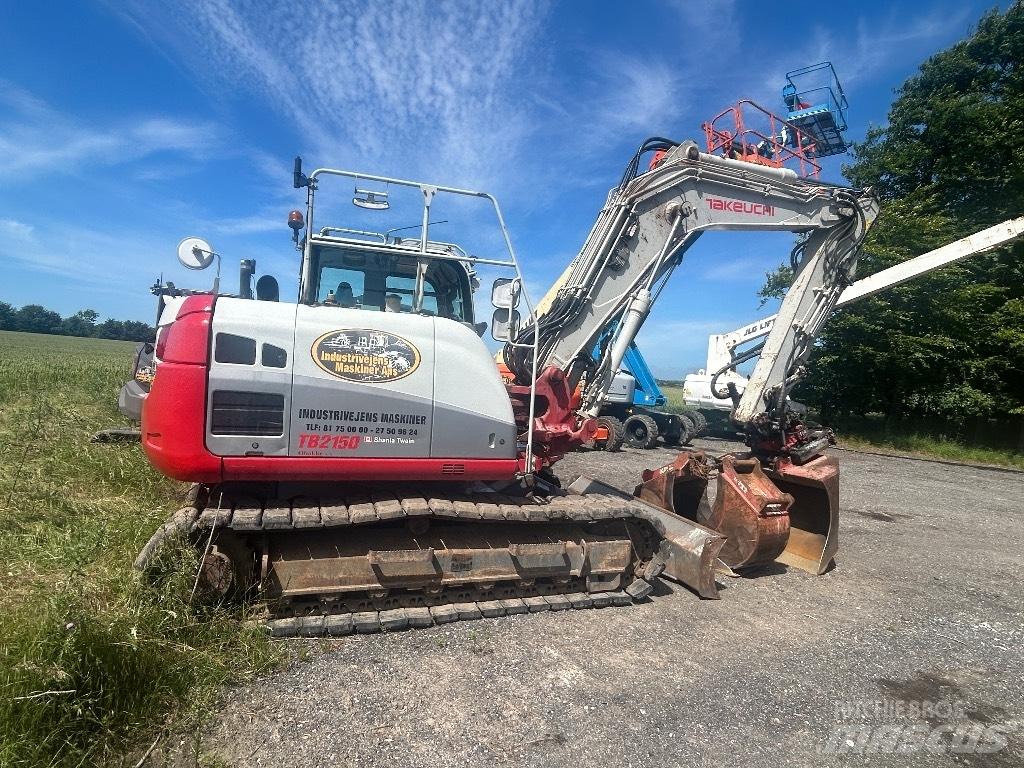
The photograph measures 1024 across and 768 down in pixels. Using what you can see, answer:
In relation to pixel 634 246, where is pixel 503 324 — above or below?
below

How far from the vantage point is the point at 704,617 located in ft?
15.5

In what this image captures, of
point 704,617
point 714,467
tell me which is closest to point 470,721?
point 704,617

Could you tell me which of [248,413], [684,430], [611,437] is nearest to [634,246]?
[248,413]

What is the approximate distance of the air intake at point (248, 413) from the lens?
12.2 ft

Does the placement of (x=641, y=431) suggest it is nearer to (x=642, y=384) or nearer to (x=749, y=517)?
(x=642, y=384)

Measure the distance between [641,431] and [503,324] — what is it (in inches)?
415

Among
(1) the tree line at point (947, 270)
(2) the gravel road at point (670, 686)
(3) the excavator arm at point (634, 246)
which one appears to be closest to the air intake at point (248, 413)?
(2) the gravel road at point (670, 686)

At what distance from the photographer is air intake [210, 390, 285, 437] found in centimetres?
373

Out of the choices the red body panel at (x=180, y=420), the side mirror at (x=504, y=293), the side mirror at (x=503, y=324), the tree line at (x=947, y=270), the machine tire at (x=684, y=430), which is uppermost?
the tree line at (x=947, y=270)

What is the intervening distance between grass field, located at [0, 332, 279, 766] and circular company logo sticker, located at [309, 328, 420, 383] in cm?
156

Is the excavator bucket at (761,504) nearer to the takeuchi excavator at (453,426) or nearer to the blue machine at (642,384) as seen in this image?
the takeuchi excavator at (453,426)

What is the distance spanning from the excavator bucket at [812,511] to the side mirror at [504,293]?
364cm

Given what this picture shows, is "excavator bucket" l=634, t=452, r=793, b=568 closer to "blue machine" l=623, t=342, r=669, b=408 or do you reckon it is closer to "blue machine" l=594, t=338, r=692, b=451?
"blue machine" l=594, t=338, r=692, b=451

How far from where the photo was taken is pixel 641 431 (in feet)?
47.8
